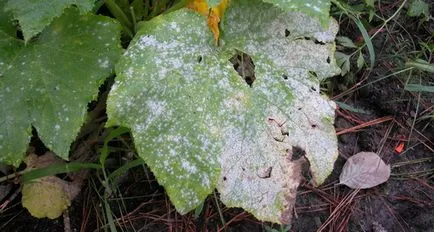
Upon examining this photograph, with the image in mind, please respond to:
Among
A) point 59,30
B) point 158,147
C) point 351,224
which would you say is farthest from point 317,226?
point 59,30

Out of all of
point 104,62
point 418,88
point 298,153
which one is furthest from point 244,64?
point 418,88

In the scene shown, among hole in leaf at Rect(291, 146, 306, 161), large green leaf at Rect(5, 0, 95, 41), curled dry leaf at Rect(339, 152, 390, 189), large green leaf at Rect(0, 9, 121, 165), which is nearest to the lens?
large green leaf at Rect(5, 0, 95, 41)

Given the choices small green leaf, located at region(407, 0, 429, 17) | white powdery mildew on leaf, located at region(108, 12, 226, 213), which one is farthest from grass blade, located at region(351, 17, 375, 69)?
white powdery mildew on leaf, located at region(108, 12, 226, 213)

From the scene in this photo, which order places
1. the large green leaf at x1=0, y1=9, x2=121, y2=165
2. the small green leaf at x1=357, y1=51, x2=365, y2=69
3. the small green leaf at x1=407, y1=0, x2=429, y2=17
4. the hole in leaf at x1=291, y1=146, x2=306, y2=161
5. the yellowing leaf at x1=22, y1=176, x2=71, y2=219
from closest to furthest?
the large green leaf at x1=0, y1=9, x2=121, y2=165, the hole in leaf at x1=291, y1=146, x2=306, y2=161, the yellowing leaf at x1=22, y1=176, x2=71, y2=219, the small green leaf at x1=357, y1=51, x2=365, y2=69, the small green leaf at x1=407, y1=0, x2=429, y2=17

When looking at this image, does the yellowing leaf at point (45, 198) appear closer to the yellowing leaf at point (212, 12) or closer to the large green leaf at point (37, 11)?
the large green leaf at point (37, 11)

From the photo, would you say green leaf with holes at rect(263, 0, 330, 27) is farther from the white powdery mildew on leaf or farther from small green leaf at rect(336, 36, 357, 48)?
small green leaf at rect(336, 36, 357, 48)

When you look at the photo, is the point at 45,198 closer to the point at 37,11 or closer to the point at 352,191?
the point at 37,11

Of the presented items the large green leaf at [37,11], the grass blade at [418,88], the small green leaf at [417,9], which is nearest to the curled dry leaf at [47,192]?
the large green leaf at [37,11]
